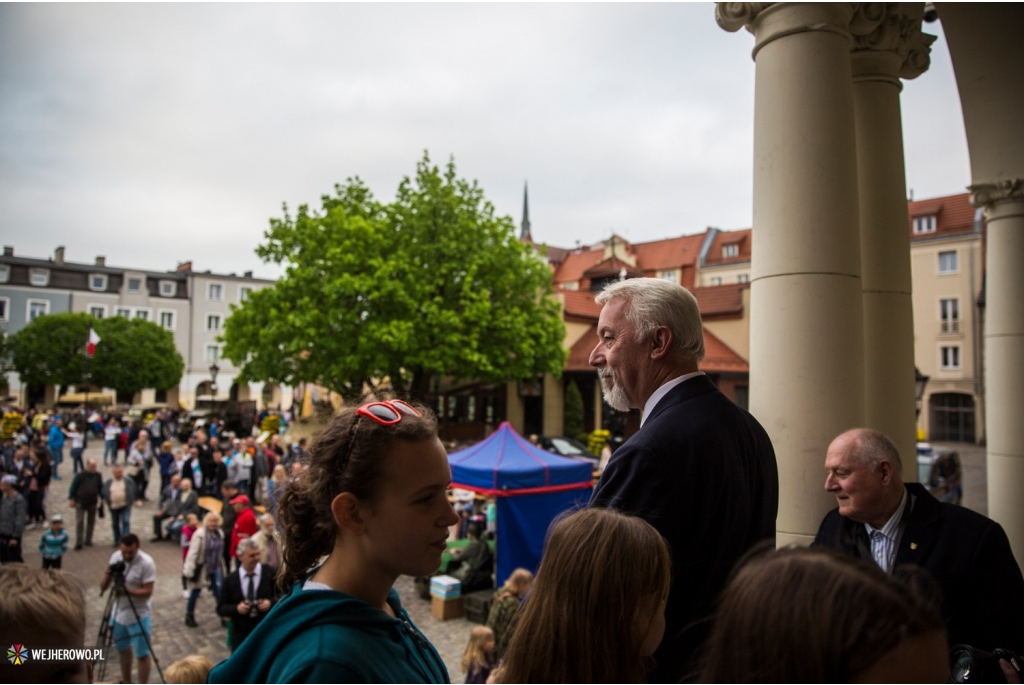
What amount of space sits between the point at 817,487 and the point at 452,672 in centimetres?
597

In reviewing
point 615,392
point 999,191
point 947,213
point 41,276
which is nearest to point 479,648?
point 615,392

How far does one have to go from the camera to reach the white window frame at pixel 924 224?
45406 mm

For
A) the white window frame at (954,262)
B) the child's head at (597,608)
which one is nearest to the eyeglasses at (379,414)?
the child's head at (597,608)

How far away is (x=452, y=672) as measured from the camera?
8.08 metres

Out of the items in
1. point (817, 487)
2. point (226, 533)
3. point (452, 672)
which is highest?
point (817, 487)

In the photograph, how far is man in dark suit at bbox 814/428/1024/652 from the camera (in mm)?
2680

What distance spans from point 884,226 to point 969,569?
→ 2.76 m

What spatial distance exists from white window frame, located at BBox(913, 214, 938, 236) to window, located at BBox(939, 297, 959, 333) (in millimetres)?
5377

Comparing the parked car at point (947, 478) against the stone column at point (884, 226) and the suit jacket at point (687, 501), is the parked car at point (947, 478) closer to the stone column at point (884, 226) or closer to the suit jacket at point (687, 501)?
the stone column at point (884, 226)

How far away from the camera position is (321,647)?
1.18m

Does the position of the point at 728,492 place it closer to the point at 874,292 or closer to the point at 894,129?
the point at 874,292

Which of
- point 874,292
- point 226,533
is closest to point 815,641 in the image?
point 874,292

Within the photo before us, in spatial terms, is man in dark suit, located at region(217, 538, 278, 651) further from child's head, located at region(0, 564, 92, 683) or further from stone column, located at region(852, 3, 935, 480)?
child's head, located at region(0, 564, 92, 683)

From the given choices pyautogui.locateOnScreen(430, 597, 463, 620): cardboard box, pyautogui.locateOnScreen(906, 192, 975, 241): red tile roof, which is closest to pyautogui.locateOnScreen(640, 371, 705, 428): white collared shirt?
pyautogui.locateOnScreen(430, 597, 463, 620): cardboard box
